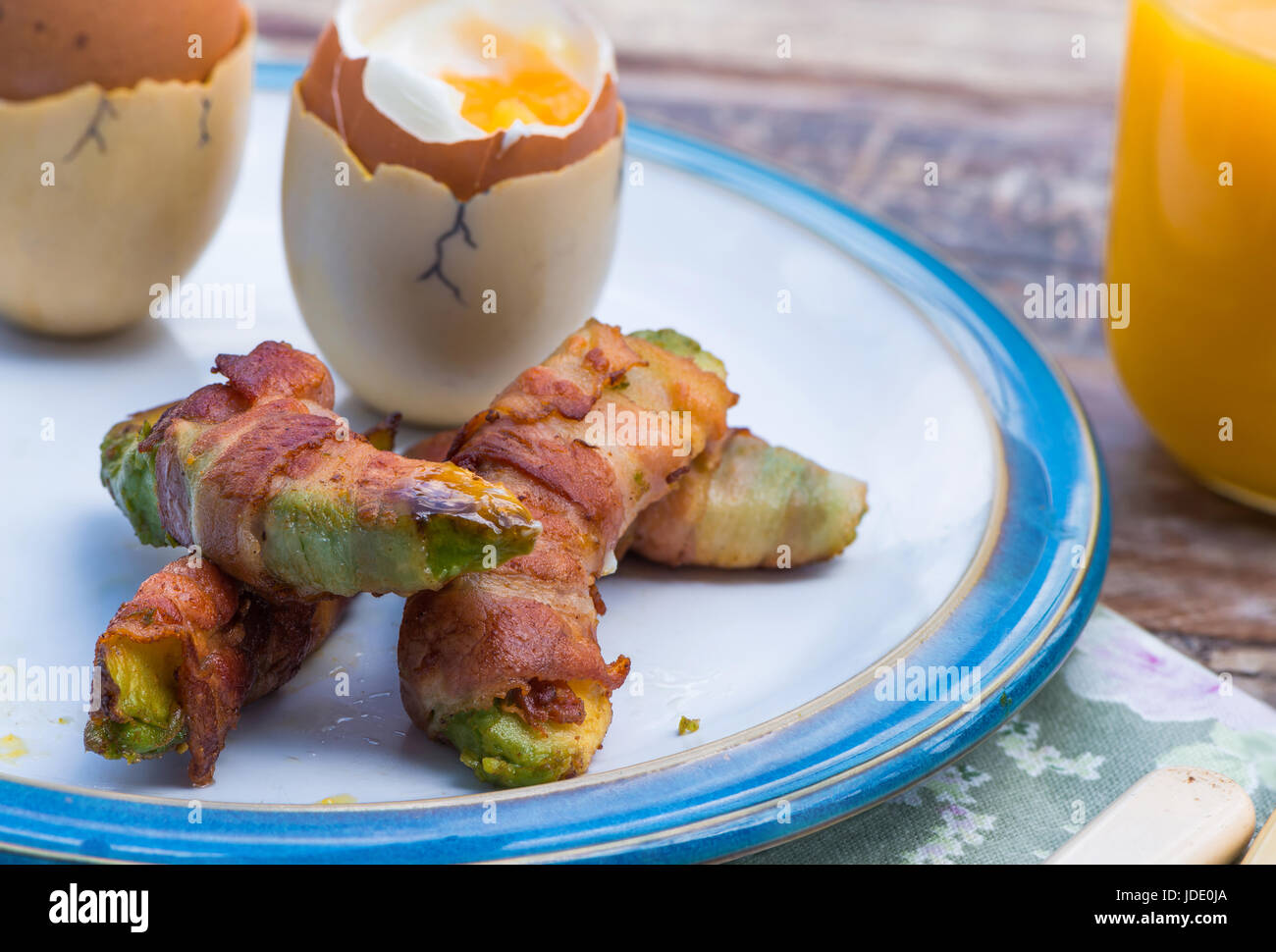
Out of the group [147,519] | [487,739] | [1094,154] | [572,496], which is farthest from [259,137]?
[1094,154]

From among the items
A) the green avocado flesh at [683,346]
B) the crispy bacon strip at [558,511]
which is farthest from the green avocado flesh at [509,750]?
the green avocado flesh at [683,346]

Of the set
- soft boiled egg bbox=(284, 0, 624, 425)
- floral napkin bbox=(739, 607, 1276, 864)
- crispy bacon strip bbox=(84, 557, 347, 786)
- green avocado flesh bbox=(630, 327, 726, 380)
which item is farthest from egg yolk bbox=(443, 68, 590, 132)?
floral napkin bbox=(739, 607, 1276, 864)

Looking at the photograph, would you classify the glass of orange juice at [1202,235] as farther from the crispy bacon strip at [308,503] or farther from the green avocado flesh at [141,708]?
the green avocado flesh at [141,708]

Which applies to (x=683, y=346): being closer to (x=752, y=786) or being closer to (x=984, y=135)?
(x=752, y=786)

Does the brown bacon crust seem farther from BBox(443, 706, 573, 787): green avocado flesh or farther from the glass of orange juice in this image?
the glass of orange juice

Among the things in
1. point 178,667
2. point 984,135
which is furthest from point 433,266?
point 984,135

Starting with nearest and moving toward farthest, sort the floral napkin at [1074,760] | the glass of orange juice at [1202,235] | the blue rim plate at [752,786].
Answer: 1. the blue rim plate at [752,786]
2. the floral napkin at [1074,760]
3. the glass of orange juice at [1202,235]
